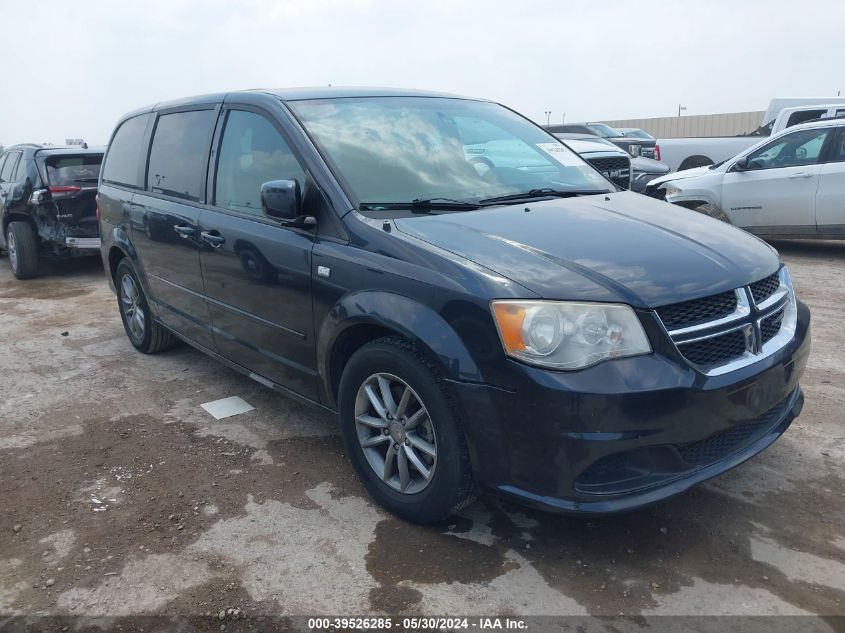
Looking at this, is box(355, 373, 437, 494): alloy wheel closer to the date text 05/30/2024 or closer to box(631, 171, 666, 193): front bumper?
the date text 05/30/2024

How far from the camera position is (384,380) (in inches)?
115

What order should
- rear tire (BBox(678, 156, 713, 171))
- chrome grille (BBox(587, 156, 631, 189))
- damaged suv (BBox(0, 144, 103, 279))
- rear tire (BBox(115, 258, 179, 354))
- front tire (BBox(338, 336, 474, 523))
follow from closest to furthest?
front tire (BBox(338, 336, 474, 523))
rear tire (BBox(115, 258, 179, 354))
damaged suv (BBox(0, 144, 103, 279))
chrome grille (BBox(587, 156, 631, 189))
rear tire (BBox(678, 156, 713, 171))

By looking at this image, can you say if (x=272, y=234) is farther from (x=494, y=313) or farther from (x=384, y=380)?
(x=494, y=313)

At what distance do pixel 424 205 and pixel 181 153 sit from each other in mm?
2027

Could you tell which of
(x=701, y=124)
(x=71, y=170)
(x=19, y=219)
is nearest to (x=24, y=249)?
(x=19, y=219)

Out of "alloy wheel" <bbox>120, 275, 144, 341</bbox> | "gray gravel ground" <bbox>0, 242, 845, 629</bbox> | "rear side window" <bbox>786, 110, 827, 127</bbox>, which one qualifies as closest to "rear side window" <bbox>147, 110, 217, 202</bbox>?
"alloy wheel" <bbox>120, 275, 144, 341</bbox>

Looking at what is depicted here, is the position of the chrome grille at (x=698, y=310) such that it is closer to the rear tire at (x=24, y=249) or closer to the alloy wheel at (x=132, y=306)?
the alloy wheel at (x=132, y=306)

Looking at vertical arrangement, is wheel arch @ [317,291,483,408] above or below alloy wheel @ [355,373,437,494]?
above

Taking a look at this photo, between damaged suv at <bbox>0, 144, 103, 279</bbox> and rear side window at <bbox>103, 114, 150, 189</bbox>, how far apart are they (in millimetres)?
3124

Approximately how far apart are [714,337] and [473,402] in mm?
904

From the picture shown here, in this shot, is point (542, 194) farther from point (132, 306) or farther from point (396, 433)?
point (132, 306)

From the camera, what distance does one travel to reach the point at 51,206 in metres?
8.59

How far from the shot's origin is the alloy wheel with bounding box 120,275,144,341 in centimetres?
543

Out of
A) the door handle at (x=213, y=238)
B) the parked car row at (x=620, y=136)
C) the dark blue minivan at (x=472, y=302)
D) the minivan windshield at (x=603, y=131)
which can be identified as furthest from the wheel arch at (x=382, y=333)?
the minivan windshield at (x=603, y=131)
